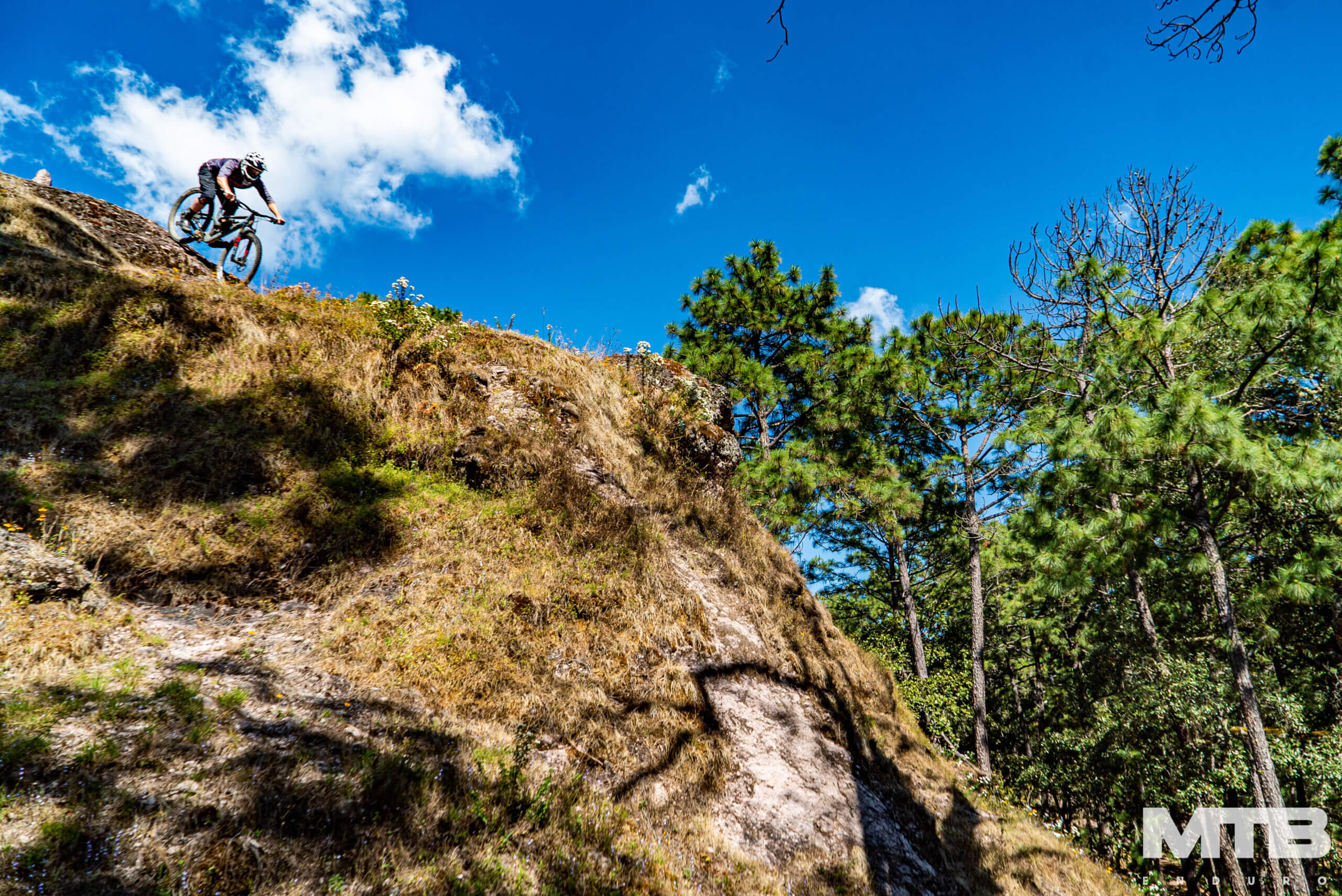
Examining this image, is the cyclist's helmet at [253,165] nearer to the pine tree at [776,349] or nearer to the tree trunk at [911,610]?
the pine tree at [776,349]

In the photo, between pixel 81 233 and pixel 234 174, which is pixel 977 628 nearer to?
pixel 234 174

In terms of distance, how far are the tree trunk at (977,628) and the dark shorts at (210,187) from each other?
1889 cm

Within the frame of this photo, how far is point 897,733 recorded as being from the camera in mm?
9234

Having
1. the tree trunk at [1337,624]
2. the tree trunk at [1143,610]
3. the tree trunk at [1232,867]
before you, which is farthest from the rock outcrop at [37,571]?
the tree trunk at [1232,867]

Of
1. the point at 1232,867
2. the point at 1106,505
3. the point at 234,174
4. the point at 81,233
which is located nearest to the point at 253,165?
the point at 234,174

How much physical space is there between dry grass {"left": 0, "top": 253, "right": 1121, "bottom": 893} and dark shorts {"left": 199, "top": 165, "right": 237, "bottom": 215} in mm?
2281

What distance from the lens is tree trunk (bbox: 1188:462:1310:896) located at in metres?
7.29

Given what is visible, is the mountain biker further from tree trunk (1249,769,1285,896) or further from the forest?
tree trunk (1249,769,1285,896)

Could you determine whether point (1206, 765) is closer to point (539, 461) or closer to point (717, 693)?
point (717, 693)

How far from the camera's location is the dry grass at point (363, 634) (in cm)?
332

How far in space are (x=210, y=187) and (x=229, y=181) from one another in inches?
16.2

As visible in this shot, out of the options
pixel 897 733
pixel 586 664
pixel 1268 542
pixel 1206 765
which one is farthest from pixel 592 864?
pixel 1268 542

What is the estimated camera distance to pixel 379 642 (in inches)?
211

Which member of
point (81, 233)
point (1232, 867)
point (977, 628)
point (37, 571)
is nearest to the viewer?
point (37, 571)
